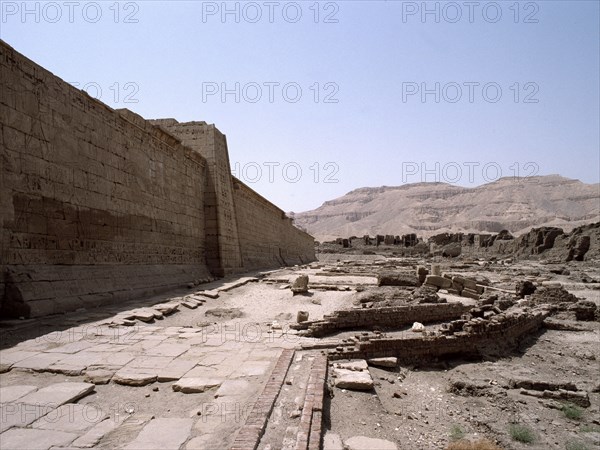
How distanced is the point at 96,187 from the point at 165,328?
13.7 feet

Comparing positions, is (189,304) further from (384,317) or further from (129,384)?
(129,384)

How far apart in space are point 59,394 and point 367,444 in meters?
3.28

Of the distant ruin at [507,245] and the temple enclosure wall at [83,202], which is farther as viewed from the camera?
the distant ruin at [507,245]

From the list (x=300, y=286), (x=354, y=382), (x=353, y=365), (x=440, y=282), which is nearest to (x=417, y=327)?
(x=353, y=365)

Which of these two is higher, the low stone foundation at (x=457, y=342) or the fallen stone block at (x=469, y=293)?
the fallen stone block at (x=469, y=293)

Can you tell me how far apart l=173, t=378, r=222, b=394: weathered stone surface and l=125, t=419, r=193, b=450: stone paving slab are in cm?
69

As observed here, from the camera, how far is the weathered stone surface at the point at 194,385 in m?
4.37

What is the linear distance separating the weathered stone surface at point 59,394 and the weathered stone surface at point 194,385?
96cm

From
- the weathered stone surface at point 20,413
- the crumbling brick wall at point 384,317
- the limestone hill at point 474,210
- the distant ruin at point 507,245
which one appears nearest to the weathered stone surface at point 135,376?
the weathered stone surface at point 20,413

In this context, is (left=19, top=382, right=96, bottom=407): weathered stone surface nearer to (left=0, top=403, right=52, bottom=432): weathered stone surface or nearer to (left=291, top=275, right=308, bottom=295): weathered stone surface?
(left=0, top=403, right=52, bottom=432): weathered stone surface

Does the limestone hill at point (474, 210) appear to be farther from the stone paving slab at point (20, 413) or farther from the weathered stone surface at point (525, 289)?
the stone paving slab at point (20, 413)

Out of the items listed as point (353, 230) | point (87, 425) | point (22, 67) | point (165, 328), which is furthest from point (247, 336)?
point (353, 230)

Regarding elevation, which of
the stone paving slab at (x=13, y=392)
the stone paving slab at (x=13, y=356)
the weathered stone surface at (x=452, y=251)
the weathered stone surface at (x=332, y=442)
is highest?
the weathered stone surface at (x=452, y=251)

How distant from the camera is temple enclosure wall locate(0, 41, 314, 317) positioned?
695 centimetres
